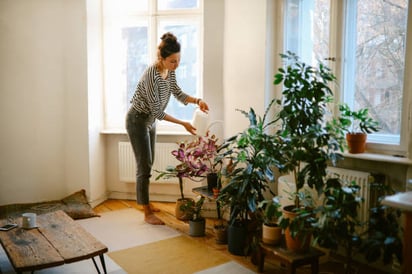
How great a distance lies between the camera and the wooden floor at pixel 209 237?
2.76 meters

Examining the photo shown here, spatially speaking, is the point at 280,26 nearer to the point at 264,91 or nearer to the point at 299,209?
the point at 264,91

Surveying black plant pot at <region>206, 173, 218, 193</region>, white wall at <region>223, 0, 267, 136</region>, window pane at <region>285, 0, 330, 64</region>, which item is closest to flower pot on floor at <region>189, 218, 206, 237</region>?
black plant pot at <region>206, 173, 218, 193</region>

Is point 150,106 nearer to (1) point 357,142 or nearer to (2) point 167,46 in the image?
(2) point 167,46

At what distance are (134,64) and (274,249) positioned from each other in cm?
266

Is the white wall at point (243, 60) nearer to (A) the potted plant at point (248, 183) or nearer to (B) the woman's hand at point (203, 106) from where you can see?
(B) the woman's hand at point (203, 106)

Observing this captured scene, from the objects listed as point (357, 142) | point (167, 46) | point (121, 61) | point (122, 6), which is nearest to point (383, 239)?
point (357, 142)

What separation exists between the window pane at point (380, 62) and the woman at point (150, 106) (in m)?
1.36

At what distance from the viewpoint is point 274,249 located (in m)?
2.60

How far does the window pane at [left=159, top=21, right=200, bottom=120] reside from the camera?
14.1 ft

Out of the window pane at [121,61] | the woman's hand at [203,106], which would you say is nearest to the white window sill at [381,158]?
the woman's hand at [203,106]

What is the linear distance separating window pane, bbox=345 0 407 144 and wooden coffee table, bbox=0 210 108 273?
1980 millimetres

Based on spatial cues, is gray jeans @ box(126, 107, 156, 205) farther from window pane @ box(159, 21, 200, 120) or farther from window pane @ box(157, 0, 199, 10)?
window pane @ box(157, 0, 199, 10)

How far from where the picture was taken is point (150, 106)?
3568 millimetres

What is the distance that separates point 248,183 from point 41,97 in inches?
96.1
